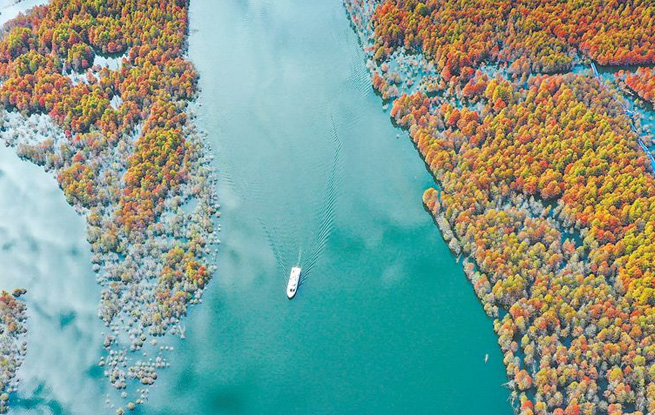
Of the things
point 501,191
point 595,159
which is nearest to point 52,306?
point 501,191

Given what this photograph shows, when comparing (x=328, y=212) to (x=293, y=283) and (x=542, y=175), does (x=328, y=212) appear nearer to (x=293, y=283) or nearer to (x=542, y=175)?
(x=293, y=283)

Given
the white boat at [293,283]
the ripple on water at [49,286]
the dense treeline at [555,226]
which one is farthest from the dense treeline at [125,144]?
the dense treeline at [555,226]

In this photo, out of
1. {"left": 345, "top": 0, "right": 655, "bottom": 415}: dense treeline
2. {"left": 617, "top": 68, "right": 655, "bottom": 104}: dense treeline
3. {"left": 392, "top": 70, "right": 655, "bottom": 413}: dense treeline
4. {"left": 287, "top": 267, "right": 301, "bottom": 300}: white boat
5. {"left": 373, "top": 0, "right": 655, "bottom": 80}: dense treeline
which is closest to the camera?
{"left": 392, "top": 70, "right": 655, "bottom": 413}: dense treeline

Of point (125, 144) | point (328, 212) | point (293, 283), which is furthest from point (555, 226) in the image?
point (125, 144)

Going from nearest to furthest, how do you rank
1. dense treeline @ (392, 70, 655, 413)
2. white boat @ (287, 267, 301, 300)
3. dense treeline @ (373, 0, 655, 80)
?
1. dense treeline @ (392, 70, 655, 413)
2. white boat @ (287, 267, 301, 300)
3. dense treeline @ (373, 0, 655, 80)

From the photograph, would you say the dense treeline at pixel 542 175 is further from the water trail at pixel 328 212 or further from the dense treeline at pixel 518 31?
the water trail at pixel 328 212

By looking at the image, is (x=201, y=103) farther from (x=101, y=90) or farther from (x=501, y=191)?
(x=501, y=191)

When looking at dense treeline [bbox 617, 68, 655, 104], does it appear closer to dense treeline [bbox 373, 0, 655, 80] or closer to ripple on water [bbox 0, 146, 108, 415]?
dense treeline [bbox 373, 0, 655, 80]

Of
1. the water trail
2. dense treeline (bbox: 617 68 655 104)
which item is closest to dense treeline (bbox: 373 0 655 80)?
dense treeline (bbox: 617 68 655 104)
